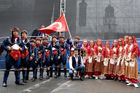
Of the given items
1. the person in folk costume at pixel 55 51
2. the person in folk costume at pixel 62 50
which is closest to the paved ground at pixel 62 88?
the person in folk costume at pixel 55 51

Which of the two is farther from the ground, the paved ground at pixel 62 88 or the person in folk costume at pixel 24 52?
the person in folk costume at pixel 24 52

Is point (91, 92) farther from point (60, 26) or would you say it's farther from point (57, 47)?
point (60, 26)

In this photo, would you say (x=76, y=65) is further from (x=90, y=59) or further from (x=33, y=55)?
(x=33, y=55)

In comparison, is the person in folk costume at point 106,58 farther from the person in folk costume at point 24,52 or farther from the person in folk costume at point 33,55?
the person in folk costume at point 24,52

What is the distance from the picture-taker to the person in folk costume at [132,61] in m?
14.0

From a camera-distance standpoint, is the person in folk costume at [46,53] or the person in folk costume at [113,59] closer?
the person in folk costume at [113,59]

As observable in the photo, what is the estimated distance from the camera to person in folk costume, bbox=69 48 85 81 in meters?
15.9

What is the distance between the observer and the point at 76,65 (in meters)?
16.0

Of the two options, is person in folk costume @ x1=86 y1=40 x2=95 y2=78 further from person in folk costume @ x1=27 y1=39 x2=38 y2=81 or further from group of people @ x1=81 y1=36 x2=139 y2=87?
person in folk costume @ x1=27 y1=39 x2=38 y2=81

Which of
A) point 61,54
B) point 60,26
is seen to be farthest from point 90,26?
point 61,54

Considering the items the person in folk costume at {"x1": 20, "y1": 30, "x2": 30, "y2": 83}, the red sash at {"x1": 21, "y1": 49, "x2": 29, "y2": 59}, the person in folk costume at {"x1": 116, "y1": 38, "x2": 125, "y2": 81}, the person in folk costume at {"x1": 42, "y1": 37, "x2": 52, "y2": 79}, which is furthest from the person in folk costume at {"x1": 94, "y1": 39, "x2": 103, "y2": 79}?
the red sash at {"x1": 21, "y1": 49, "x2": 29, "y2": 59}

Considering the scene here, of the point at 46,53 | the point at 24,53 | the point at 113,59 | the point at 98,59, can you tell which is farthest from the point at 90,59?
the point at 24,53

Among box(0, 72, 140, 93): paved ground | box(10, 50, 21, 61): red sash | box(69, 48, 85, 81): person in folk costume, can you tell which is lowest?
box(0, 72, 140, 93): paved ground

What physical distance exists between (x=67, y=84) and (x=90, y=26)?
33.3 feet
